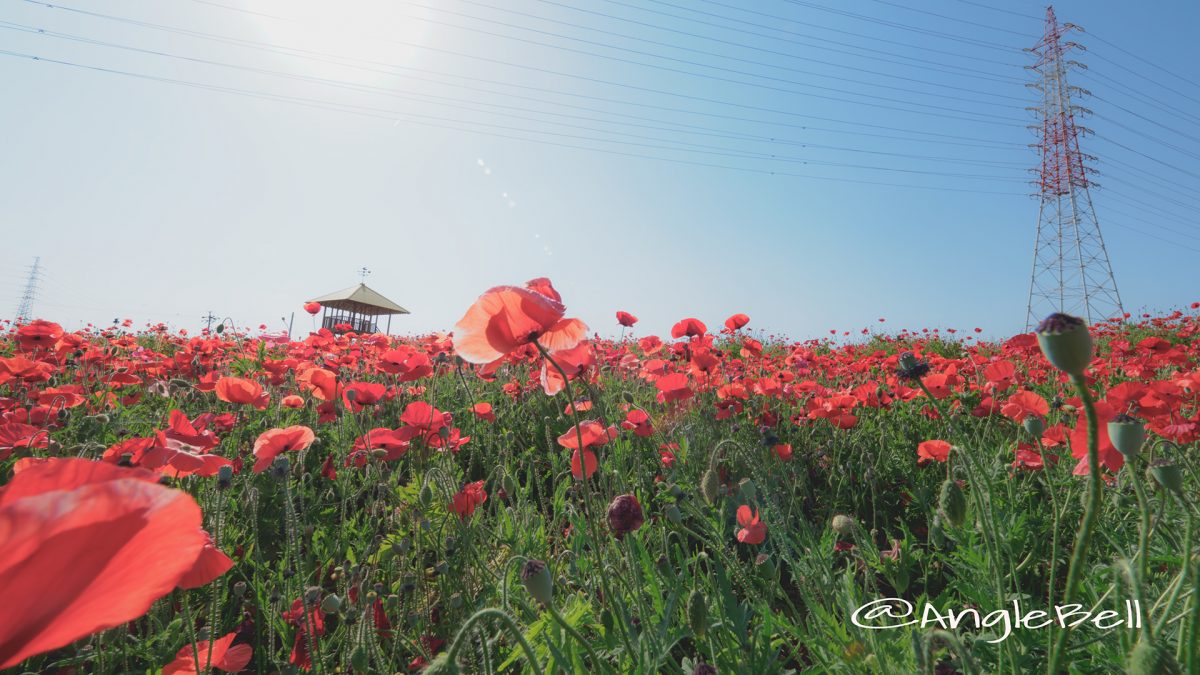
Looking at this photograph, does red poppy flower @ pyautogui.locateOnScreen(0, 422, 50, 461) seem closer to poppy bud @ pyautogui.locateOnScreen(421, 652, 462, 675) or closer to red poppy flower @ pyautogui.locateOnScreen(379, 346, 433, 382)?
red poppy flower @ pyautogui.locateOnScreen(379, 346, 433, 382)

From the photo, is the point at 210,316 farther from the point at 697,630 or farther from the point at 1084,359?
Result: the point at 1084,359

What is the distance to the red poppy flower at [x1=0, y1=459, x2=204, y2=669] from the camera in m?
0.28

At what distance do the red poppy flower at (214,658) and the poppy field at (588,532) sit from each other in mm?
12

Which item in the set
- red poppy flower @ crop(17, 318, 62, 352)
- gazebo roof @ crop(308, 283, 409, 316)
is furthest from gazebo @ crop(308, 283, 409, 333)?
red poppy flower @ crop(17, 318, 62, 352)

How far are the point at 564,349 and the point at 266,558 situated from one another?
1733 millimetres

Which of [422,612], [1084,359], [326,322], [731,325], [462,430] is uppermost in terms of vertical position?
[326,322]

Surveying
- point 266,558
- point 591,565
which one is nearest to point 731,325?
point 591,565

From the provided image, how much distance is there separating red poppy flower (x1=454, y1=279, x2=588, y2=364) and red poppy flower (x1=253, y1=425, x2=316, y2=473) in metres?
0.78

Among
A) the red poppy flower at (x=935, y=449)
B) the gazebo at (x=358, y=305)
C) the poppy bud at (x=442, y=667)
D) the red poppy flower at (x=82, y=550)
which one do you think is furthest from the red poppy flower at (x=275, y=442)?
the gazebo at (x=358, y=305)

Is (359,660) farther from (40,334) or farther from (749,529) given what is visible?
(40,334)

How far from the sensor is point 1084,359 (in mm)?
595

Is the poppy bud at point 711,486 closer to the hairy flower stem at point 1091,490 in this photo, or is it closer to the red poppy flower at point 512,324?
the red poppy flower at point 512,324

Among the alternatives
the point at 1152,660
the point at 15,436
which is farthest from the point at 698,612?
the point at 15,436

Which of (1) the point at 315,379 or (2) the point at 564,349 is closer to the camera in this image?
(2) the point at 564,349
